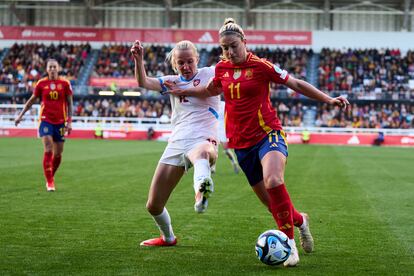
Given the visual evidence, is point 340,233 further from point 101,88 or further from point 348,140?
point 101,88

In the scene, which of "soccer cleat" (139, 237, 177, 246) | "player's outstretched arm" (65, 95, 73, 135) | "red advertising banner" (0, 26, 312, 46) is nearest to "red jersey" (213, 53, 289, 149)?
"soccer cleat" (139, 237, 177, 246)

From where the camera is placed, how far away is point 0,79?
5625cm

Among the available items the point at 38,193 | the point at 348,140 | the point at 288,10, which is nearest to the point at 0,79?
the point at 288,10

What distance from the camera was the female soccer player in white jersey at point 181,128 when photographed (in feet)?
25.7

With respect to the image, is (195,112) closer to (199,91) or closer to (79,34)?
(199,91)

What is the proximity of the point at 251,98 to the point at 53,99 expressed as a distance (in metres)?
8.21

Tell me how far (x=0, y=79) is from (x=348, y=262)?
51.9 m

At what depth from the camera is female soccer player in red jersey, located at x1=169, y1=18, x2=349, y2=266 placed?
23.2 ft

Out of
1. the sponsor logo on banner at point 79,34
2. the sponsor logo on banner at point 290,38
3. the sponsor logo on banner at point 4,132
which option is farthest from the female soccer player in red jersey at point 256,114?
the sponsor logo on banner at point 79,34

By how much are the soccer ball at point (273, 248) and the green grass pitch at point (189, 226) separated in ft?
0.33

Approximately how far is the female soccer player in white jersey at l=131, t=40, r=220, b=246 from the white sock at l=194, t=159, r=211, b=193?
0.69ft

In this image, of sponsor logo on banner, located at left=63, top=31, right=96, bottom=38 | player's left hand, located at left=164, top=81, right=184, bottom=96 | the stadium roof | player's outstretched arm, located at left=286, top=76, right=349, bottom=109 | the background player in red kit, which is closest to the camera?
player's outstretched arm, located at left=286, top=76, right=349, bottom=109

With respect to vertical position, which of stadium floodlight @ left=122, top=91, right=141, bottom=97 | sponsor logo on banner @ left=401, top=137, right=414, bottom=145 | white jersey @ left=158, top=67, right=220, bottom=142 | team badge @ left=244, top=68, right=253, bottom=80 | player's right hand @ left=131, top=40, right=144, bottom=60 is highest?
player's right hand @ left=131, top=40, right=144, bottom=60

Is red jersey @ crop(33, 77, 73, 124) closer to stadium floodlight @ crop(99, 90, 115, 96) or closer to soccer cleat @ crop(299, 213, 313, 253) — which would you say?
soccer cleat @ crop(299, 213, 313, 253)
